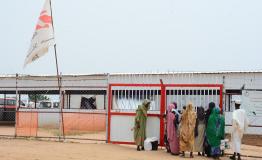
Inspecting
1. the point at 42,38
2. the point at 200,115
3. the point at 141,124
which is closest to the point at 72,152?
the point at 141,124

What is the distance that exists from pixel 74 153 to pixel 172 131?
2739mm

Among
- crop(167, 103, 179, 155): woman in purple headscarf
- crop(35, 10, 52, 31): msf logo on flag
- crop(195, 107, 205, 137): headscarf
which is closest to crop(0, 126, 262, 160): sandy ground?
crop(167, 103, 179, 155): woman in purple headscarf

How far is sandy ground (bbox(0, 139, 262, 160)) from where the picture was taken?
10.8 meters

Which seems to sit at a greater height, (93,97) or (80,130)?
(93,97)

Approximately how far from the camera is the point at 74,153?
11602mm

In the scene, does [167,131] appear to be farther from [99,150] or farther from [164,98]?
[99,150]

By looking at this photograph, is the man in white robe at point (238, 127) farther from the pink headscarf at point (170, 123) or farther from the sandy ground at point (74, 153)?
the pink headscarf at point (170, 123)

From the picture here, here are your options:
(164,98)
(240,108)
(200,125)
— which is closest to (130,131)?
(164,98)

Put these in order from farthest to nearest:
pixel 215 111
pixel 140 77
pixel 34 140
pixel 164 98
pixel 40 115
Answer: pixel 40 115 < pixel 140 77 < pixel 34 140 < pixel 164 98 < pixel 215 111

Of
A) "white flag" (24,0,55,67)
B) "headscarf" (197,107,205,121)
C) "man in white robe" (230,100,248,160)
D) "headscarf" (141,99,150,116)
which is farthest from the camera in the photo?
"white flag" (24,0,55,67)

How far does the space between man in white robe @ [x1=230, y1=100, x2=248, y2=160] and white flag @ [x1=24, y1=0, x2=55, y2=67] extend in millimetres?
6572

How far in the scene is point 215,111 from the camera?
472 inches

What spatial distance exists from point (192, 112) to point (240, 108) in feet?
4.57

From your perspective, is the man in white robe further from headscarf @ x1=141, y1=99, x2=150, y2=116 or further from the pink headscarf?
headscarf @ x1=141, y1=99, x2=150, y2=116
